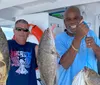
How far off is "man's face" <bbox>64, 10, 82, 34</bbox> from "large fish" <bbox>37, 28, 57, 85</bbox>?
0.95ft

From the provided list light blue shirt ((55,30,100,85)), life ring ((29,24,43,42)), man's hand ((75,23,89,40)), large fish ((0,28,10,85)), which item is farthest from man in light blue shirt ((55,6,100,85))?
life ring ((29,24,43,42))

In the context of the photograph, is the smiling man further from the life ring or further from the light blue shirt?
the life ring

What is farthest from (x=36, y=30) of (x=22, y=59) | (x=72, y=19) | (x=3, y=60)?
(x=3, y=60)

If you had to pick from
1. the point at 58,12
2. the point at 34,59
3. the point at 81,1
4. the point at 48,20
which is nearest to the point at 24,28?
the point at 34,59

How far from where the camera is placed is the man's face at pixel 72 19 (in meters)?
1.81

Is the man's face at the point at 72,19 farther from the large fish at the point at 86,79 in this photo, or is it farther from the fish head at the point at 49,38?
the large fish at the point at 86,79

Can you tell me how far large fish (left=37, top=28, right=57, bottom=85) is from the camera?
1573 millimetres

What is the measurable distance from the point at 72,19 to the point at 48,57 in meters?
0.43

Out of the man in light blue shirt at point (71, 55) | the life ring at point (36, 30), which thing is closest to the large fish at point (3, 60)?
the man in light blue shirt at point (71, 55)

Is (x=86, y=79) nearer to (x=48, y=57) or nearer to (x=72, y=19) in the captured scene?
(x=48, y=57)

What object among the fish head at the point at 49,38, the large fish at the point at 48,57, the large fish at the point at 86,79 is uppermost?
the fish head at the point at 49,38

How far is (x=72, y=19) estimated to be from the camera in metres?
1.85

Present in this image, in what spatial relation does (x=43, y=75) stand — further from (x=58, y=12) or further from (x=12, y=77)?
(x=58, y=12)

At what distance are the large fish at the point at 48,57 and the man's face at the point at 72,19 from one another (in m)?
0.29
